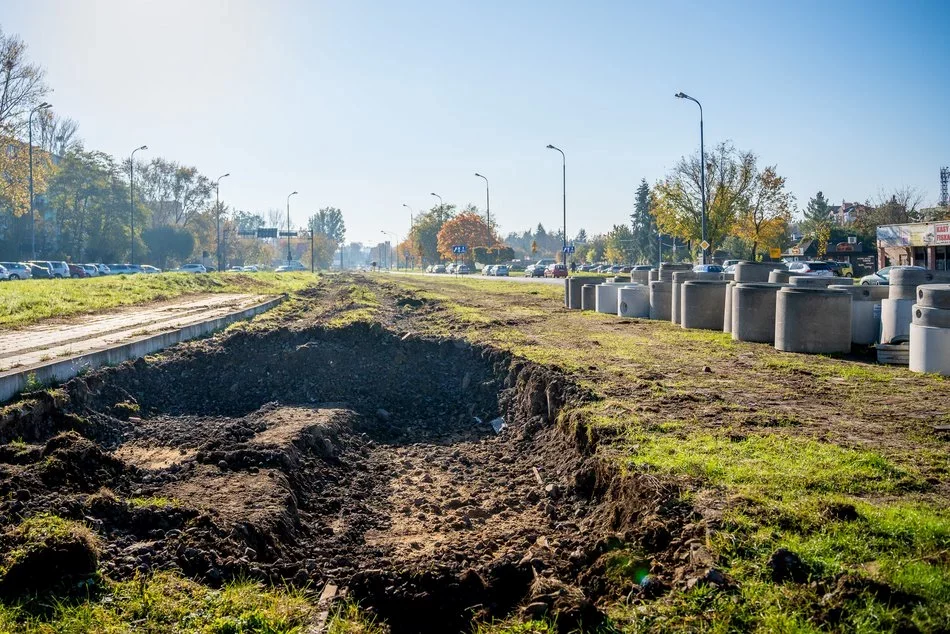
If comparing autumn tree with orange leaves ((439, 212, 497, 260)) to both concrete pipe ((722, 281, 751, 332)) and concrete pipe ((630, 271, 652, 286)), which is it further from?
concrete pipe ((722, 281, 751, 332))

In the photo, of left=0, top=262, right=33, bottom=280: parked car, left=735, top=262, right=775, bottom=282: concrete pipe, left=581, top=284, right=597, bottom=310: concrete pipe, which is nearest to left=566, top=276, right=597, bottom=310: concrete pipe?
left=581, top=284, right=597, bottom=310: concrete pipe

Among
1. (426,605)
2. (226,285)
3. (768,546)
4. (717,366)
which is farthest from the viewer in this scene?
(226,285)

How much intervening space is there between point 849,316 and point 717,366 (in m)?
3.01

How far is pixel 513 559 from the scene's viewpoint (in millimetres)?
5215

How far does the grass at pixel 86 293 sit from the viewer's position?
69.0 ft

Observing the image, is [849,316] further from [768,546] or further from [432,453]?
[768,546]

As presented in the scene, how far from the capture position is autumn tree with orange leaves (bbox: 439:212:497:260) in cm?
11519

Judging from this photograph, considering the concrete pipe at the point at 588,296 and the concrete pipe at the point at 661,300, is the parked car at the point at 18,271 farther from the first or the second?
the concrete pipe at the point at 661,300

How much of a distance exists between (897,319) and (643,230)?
9723 cm

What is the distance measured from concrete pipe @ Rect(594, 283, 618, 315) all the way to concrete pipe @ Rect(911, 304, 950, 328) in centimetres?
1230

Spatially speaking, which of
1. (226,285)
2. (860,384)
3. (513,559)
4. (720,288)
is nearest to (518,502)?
(513,559)

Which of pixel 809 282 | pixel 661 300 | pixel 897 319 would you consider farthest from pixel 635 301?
pixel 897 319

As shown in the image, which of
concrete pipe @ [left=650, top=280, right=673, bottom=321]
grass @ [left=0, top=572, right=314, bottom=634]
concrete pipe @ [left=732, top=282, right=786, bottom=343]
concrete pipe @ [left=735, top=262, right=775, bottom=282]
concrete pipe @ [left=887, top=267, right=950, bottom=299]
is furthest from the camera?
concrete pipe @ [left=650, top=280, right=673, bottom=321]

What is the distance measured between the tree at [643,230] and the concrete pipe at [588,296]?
265ft
